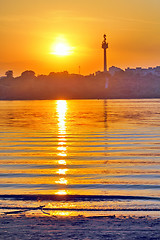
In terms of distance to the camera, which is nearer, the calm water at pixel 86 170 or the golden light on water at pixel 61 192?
the calm water at pixel 86 170

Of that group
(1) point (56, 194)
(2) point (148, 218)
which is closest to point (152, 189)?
(1) point (56, 194)

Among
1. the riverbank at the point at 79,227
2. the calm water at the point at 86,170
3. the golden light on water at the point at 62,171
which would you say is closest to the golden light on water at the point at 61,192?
the calm water at the point at 86,170

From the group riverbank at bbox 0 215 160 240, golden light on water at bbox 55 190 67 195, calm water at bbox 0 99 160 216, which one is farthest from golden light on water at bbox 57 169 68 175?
riverbank at bbox 0 215 160 240

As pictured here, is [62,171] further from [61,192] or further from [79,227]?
[79,227]

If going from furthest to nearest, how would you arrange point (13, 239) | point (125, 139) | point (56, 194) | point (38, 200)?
point (125, 139) < point (56, 194) < point (38, 200) < point (13, 239)

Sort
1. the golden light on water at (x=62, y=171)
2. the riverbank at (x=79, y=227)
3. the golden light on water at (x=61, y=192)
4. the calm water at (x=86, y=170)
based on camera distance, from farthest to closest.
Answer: the golden light on water at (x=62, y=171) → the golden light on water at (x=61, y=192) → the calm water at (x=86, y=170) → the riverbank at (x=79, y=227)

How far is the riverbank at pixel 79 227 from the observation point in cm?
640

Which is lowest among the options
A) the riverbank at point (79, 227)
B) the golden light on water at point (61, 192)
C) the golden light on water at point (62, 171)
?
the riverbank at point (79, 227)

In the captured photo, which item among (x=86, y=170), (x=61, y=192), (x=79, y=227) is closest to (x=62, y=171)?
(x=86, y=170)

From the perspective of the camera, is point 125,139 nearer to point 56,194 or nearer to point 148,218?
point 56,194

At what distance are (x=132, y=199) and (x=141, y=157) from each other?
23.8 ft

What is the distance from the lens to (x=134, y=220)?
7309 mm

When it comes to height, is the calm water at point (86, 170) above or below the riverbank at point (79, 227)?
above

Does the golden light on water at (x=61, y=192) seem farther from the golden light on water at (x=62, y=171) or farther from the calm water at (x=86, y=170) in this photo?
the golden light on water at (x=62, y=171)
